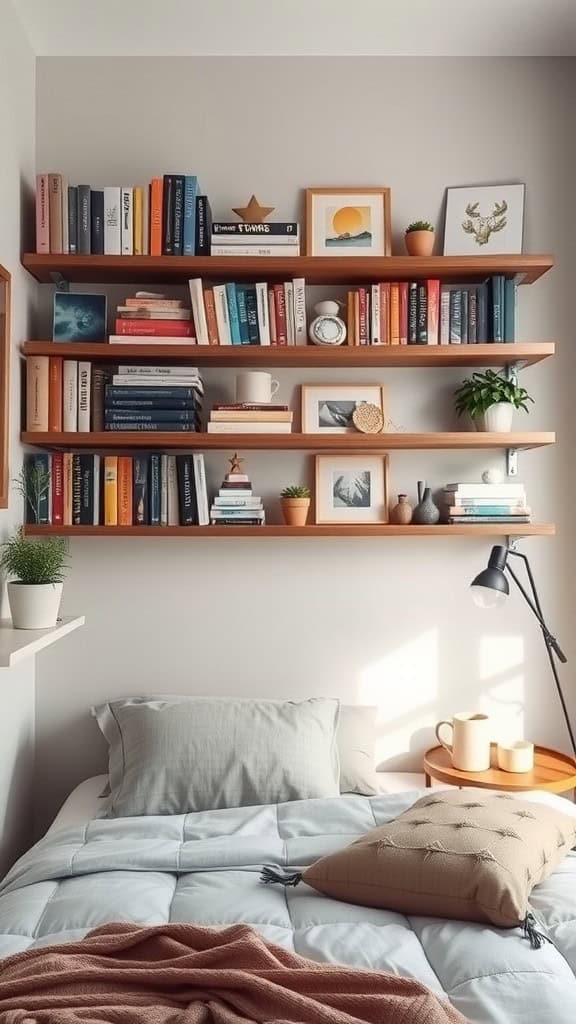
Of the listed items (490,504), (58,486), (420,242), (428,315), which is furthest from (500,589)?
(58,486)

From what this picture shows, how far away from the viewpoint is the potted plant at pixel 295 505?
2.62 metres

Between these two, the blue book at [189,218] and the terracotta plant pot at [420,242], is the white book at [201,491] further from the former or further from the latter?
the terracotta plant pot at [420,242]

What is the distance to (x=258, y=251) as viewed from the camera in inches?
102

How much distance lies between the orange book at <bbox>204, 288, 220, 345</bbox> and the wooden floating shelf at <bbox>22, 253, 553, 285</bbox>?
0.07m

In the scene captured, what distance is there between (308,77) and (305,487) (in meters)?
1.29

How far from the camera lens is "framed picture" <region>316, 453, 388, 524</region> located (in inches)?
107

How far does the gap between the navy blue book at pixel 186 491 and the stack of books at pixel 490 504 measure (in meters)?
0.78

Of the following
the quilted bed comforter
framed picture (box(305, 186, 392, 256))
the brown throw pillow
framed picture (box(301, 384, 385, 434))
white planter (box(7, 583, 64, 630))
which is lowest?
the quilted bed comforter

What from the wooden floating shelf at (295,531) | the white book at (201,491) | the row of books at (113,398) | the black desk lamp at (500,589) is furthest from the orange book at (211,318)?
the black desk lamp at (500,589)

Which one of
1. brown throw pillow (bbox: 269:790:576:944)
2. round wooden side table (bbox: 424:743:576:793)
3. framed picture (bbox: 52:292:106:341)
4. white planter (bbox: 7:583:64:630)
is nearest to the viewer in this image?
brown throw pillow (bbox: 269:790:576:944)

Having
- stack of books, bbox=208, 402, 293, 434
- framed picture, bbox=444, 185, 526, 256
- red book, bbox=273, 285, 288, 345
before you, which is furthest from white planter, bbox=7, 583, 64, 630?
framed picture, bbox=444, 185, 526, 256

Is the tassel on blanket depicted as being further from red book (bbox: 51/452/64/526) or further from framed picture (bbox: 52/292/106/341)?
framed picture (bbox: 52/292/106/341)

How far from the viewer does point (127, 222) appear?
8.52 ft

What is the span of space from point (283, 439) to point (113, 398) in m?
0.52
